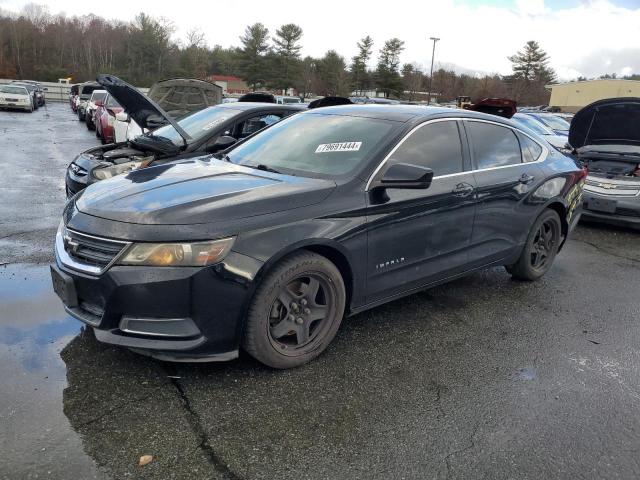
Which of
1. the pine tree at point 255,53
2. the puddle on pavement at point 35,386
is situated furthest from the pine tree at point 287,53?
the puddle on pavement at point 35,386

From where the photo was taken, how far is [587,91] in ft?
228

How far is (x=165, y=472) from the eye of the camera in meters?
2.34

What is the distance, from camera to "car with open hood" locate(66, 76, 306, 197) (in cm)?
569

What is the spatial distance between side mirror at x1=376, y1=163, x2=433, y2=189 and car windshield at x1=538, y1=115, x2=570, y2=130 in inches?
555

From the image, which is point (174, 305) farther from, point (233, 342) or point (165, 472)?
point (165, 472)

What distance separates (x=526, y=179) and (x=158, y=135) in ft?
13.9

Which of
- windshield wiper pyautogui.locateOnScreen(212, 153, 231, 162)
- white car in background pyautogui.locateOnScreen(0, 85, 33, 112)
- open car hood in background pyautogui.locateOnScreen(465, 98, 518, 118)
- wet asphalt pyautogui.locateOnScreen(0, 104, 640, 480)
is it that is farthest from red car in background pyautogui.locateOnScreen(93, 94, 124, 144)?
white car in background pyautogui.locateOnScreen(0, 85, 33, 112)

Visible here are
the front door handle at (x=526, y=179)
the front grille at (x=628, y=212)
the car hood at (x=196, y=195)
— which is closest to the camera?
the car hood at (x=196, y=195)

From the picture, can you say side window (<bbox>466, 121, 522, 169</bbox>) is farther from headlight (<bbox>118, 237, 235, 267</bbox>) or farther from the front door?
headlight (<bbox>118, 237, 235, 267</bbox>)

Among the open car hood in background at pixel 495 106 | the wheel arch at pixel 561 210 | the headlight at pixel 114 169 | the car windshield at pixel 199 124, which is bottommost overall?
the wheel arch at pixel 561 210

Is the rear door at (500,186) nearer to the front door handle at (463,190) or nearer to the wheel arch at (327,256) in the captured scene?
the front door handle at (463,190)

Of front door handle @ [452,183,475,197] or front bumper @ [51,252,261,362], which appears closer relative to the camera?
front bumper @ [51,252,261,362]

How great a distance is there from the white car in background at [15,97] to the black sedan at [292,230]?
28.5 metres

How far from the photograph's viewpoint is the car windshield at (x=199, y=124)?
6.19 meters
